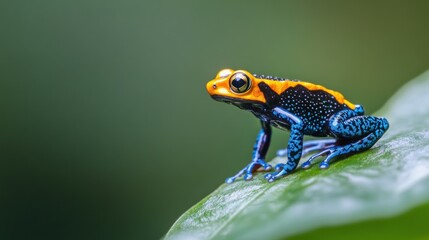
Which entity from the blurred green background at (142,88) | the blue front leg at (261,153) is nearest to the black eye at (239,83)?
the blue front leg at (261,153)

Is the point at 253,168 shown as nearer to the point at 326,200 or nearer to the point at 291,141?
the point at 291,141

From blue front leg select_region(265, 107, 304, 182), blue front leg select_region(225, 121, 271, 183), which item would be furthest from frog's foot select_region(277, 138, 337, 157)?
blue front leg select_region(265, 107, 304, 182)

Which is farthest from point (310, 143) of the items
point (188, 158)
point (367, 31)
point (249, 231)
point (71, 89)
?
point (367, 31)

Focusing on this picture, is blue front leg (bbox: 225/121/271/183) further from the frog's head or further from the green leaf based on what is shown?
the green leaf

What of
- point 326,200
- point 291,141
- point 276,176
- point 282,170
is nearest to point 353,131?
point 291,141

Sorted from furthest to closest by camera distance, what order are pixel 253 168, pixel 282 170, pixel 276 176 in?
pixel 253 168 < pixel 282 170 < pixel 276 176

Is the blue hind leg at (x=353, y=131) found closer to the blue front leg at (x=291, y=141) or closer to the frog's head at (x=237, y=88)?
the blue front leg at (x=291, y=141)
